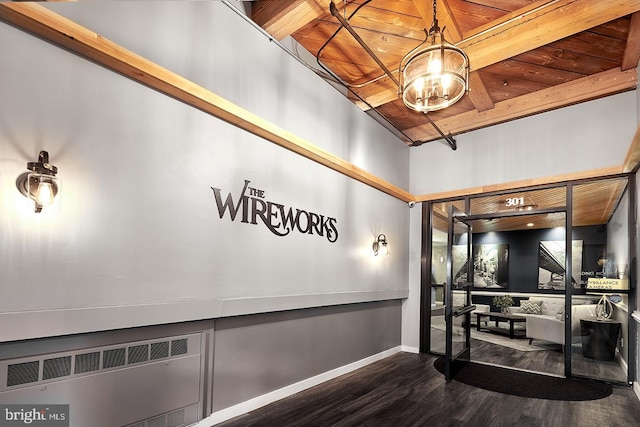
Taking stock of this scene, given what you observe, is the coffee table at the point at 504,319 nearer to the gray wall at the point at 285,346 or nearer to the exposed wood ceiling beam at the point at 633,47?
the gray wall at the point at 285,346

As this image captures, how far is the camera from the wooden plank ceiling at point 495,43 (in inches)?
144

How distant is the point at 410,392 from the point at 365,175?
2.79 metres

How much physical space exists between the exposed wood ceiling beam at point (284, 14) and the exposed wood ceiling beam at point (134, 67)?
110 cm

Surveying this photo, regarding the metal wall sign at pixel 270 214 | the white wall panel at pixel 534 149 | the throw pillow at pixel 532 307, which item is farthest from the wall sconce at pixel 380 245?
the throw pillow at pixel 532 307

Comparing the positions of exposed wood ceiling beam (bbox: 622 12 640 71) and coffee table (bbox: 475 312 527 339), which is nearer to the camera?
exposed wood ceiling beam (bbox: 622 12 640 71)

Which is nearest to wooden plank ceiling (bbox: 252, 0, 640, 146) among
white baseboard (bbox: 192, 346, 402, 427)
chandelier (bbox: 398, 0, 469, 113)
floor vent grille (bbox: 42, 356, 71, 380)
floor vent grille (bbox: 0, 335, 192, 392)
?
chandelier (bbox: 398, 0, 469, 113)

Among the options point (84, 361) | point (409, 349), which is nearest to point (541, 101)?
point (409, 349)

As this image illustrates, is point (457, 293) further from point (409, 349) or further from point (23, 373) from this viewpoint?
point (23, 373)

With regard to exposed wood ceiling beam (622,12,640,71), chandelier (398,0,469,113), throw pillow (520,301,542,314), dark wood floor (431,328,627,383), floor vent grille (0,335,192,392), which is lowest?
dark wood floor (431,328,627,383)

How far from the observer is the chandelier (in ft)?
9.87

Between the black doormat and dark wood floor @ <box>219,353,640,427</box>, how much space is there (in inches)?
6.0

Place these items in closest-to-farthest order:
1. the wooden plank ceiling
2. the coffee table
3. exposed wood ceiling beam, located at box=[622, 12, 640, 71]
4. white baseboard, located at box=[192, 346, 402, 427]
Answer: white baseboard, located at box=[192, 346, 402, 427]
the wooden plank ceiling
exposed wood ceiling beam, located at box=[622, 12, 640, 71]
the coffee table

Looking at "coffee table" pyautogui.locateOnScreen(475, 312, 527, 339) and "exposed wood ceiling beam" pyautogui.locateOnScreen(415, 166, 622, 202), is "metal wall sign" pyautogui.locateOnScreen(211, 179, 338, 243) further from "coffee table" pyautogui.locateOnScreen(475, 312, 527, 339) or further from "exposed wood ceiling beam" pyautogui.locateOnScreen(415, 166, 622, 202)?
"coffee table" pyautogui.locateOnScreen(475, 312, 527, 339)

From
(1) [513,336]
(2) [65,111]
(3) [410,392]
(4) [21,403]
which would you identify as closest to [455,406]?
(3) [410,392]
